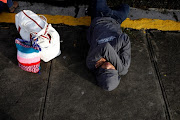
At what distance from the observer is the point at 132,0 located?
370cm

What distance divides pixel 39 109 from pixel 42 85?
1.15ft

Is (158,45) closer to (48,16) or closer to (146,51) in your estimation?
(146,51)

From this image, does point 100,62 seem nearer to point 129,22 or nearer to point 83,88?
point 83,88

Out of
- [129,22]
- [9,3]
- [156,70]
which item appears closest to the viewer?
[156,70]

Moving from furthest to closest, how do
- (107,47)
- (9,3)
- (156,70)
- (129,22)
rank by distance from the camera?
1. (129,22)
2. (9,3)
3. (156,70)
4. (107,47)

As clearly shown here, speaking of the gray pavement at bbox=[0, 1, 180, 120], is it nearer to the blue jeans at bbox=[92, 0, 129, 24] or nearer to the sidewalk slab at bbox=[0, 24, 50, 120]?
the sidewalk slab at bbox=[0, 24, 50, 120]

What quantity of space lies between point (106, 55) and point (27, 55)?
3.60 ft

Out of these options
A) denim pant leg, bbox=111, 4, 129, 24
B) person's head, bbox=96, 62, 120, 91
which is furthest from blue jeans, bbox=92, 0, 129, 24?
person's head, bbox=96, 62, 120, 91

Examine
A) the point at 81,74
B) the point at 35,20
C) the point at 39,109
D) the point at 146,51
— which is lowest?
the point at 39,109

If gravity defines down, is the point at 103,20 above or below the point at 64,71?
above

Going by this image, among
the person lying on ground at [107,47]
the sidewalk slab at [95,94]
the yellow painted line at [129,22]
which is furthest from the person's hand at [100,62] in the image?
the yellow painted line at [129,22]

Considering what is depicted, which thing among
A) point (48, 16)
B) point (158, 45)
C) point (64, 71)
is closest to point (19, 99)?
point (64, 71)

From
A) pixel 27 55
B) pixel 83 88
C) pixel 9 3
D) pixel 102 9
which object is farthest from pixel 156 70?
pixel 9 3

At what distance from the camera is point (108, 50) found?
2.40 meters
